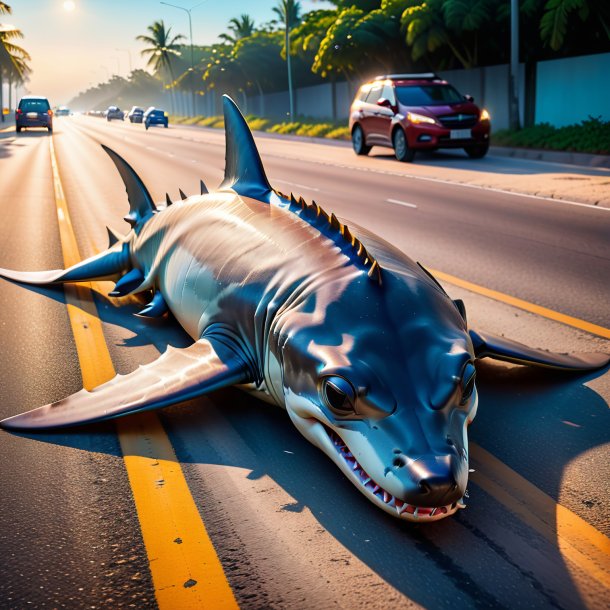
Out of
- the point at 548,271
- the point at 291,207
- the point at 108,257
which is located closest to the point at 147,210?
the point at 108,257

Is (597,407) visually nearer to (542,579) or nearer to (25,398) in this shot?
(542,579)

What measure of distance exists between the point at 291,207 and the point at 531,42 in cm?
2801

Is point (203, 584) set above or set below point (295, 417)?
below

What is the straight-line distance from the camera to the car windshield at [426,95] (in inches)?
882

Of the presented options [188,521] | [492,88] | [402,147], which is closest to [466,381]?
[188,521]

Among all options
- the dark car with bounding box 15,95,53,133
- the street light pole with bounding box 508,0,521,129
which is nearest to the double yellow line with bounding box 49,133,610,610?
the street light pole with bounding box 508,0,521,129

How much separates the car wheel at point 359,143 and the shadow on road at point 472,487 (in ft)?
69.7

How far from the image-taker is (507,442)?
4055 mm

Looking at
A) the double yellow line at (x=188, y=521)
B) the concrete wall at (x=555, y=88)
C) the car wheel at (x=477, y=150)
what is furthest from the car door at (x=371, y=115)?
the double yellow line at (x=188, y=521)

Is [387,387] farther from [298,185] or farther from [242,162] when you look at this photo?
[298,185]

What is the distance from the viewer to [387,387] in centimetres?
315

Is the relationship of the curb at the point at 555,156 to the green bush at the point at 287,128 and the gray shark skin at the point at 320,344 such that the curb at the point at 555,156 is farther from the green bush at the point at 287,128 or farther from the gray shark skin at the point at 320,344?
the green bush at the point at 287,128

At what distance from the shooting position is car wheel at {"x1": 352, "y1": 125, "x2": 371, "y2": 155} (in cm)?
A: 2562

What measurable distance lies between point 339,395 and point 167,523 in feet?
2.88
